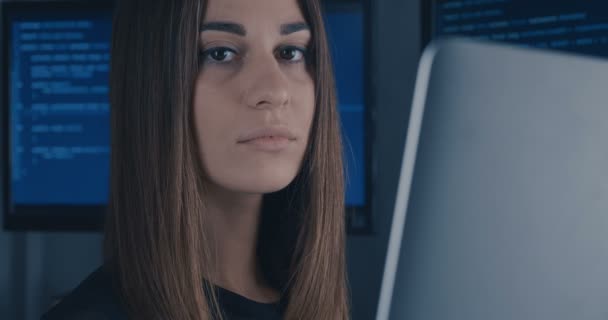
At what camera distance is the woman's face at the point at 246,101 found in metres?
0.69

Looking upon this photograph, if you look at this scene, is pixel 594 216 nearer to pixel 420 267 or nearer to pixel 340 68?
pixel 420 267

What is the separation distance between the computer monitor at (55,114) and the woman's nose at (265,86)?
1.59 ft

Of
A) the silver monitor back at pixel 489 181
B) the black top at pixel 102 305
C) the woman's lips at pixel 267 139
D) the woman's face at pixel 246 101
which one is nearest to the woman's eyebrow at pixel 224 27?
the woman's face at pixel 246 101

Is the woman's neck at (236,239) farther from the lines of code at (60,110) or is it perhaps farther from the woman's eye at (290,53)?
the lines of code at (60,110)

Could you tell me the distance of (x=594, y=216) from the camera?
0.35m

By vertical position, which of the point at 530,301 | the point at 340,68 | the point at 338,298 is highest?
the point at 340,68

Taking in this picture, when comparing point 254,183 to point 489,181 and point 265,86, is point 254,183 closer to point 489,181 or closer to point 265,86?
point 265,86

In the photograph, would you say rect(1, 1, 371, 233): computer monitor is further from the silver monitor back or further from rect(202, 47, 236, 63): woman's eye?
the silver monitor back

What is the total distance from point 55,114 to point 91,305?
67 cm

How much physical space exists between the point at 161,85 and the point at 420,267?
0.44 metres

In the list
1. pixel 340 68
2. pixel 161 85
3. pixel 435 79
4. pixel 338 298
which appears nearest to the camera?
pixel 435 79

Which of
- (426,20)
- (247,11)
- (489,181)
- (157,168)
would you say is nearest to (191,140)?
(157,168)

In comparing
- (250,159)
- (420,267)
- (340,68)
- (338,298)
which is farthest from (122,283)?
(340,68)

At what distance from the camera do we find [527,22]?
104cm
